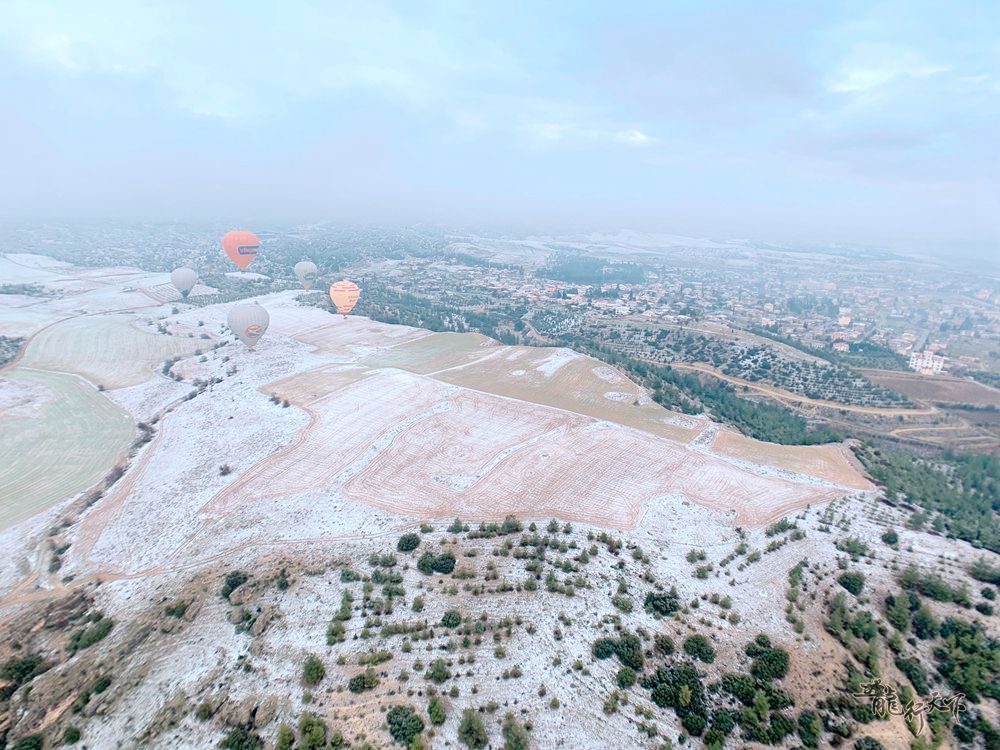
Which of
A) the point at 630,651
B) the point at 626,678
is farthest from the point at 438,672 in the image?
the point at 630,651

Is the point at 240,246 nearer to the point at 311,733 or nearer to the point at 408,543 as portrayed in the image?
the point at 408,543

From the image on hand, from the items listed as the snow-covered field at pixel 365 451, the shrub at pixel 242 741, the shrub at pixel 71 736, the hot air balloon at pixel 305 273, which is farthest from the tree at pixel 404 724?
the hot air balloon at pixel 305 273

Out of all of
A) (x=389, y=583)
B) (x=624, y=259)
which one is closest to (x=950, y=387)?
(x=389, y=583)

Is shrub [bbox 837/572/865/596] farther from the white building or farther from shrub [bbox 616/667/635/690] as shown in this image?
the white building

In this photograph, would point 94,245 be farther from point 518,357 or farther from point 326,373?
point 518,357

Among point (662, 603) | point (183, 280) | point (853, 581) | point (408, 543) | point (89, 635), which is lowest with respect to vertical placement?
point (89, 635)

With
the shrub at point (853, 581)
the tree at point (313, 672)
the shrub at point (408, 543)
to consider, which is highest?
the shrub at point (853, 581)

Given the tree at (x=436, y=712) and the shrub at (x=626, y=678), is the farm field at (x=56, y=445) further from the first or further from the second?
the shrub at (x=626, y=678)
